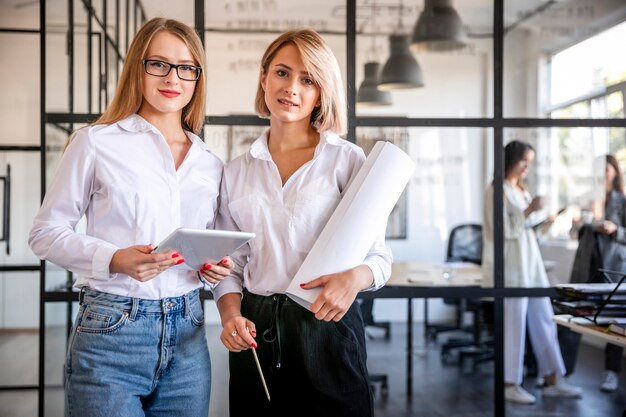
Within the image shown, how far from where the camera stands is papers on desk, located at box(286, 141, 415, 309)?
57.6 inches

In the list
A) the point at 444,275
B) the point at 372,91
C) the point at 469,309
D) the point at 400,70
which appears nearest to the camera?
the point at 444,275

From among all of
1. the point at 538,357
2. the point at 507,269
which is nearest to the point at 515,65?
the point at 507,269

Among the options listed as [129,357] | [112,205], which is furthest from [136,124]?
[129,357]

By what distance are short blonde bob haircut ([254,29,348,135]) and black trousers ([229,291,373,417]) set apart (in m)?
0.46

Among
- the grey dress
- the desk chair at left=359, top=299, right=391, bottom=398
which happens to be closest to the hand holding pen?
the desk chair at left=359, top=299, right=391, bottom=398

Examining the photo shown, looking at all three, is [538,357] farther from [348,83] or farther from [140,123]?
[140,123]

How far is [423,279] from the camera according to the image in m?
3.34

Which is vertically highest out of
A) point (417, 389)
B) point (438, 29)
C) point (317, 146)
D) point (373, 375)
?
point (438, 29)

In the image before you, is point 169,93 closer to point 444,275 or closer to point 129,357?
point 129,357

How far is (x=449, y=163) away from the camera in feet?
16.8

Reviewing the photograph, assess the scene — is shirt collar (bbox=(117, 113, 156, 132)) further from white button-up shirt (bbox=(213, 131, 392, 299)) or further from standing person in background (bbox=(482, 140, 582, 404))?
standing person in background (bbox=(482, 140, 582, 404))

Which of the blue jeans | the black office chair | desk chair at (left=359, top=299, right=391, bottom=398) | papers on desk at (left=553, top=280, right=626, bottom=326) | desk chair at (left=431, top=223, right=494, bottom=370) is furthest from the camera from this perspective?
desk chair at (left=431, top=223, right=494, bottom=370)

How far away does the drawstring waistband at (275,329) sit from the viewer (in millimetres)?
1549

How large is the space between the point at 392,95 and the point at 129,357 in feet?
9.11
